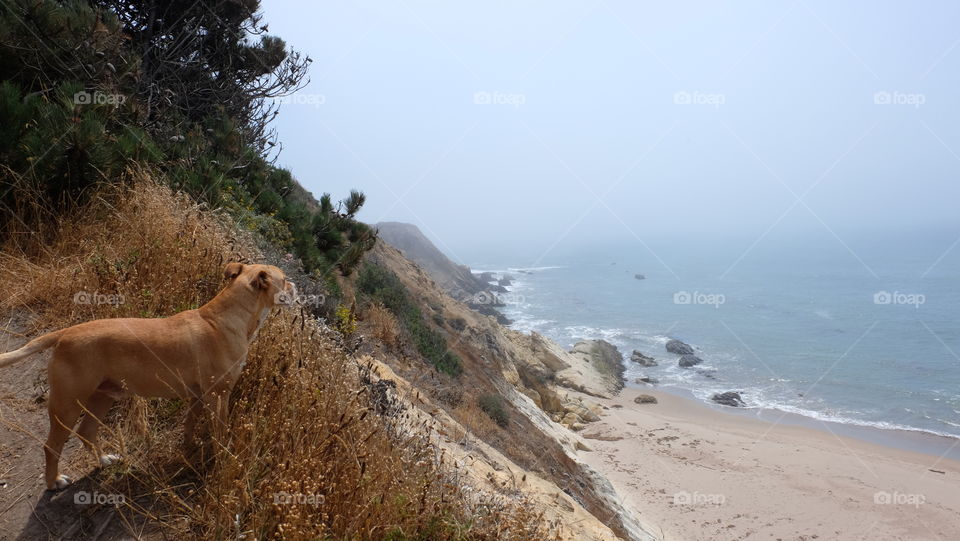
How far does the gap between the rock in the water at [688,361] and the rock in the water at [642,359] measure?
7.11ft

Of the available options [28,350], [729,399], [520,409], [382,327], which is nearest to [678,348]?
[729,399]

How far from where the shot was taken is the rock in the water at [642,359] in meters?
41.5

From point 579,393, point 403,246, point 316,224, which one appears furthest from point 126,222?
point 403,246

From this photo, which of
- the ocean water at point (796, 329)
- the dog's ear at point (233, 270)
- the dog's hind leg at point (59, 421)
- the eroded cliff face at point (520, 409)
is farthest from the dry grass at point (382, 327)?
the ocean water at point (796, 329)

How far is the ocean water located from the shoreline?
76cm

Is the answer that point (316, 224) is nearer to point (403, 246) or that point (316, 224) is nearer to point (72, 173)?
Answer: point (72, 173)

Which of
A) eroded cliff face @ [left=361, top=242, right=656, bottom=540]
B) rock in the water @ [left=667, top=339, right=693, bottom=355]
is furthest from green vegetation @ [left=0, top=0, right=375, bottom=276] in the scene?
rock in the water @ [left=667, top=339, right=693, bottom=355]

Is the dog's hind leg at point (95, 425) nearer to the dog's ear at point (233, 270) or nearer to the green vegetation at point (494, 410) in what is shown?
the dog's ear at point (233, 270)

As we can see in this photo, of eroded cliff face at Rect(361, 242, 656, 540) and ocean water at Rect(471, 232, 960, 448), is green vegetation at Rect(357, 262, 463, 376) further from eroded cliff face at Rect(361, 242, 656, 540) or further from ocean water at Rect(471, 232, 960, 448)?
ocean water at Rect(471, 232, 960, 448)

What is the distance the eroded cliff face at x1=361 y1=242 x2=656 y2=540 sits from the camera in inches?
261

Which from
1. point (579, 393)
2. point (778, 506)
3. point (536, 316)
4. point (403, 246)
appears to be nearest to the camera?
point (778, 506)

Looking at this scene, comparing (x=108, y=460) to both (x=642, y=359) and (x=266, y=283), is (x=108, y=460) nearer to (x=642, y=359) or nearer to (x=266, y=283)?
(x=266, y=283)

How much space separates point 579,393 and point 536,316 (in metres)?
31.2

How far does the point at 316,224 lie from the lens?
11422 millimetres
